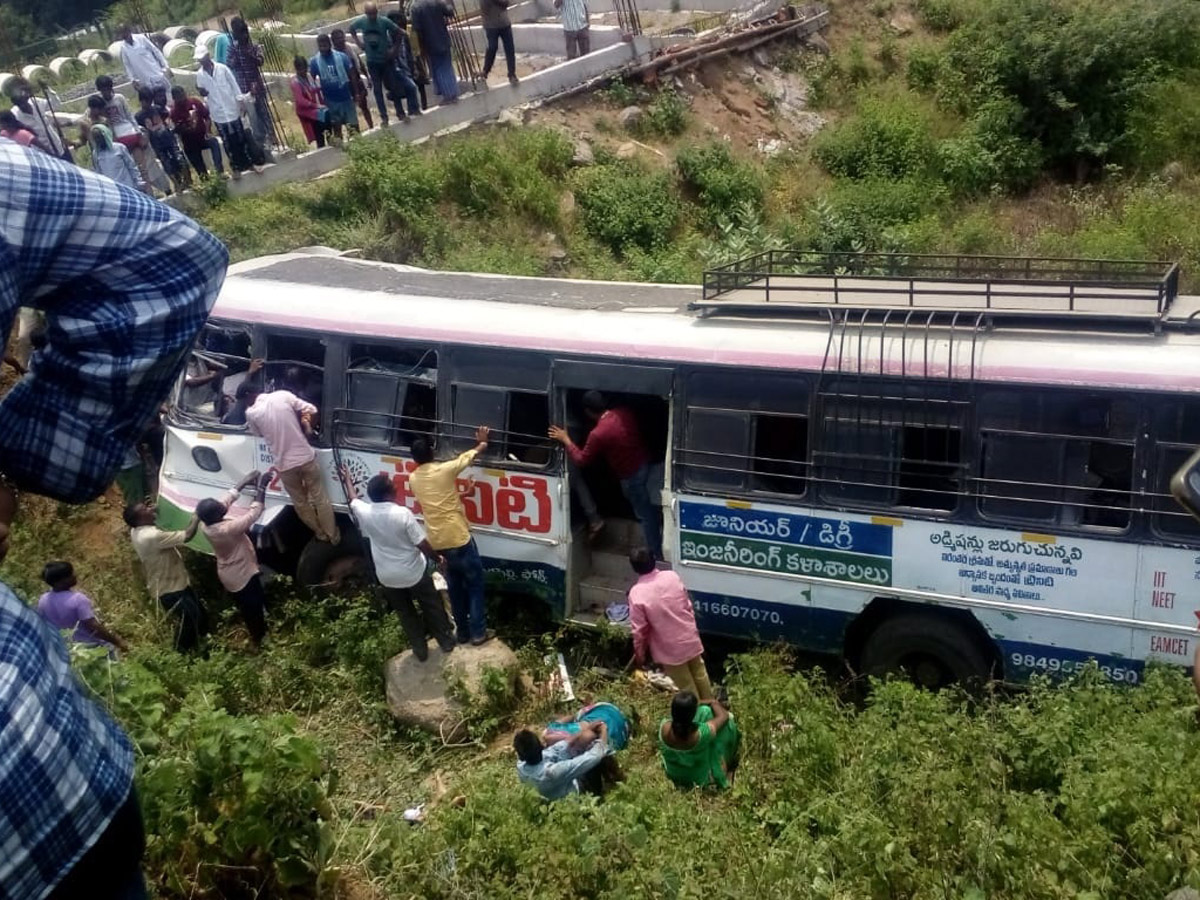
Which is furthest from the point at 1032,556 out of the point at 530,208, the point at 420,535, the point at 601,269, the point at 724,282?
the point at 530,208

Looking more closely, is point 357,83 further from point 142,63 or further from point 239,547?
point 239,547

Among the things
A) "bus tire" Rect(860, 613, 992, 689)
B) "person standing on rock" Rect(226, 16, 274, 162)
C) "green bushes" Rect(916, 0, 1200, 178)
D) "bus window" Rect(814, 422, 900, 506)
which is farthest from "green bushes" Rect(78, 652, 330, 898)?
"green bushes" Rect(916, 0, 1200, 178)

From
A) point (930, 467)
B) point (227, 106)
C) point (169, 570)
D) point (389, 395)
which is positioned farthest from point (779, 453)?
point (227, 106)

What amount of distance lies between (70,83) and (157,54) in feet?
39.9

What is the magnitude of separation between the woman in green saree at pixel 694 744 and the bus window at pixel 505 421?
2.20m

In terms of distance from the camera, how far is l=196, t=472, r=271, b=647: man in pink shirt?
298 inches

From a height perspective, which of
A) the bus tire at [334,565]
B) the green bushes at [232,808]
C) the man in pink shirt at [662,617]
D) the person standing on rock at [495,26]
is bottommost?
the bus tire at [334,565]

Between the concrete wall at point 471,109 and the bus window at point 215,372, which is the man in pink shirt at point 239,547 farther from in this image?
the concrete wall at point 471,109

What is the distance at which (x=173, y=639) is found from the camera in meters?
7.95

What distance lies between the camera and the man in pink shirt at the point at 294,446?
24.9 ft

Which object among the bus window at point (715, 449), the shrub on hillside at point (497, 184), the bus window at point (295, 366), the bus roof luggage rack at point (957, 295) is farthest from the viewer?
the shrub on hillside at point (497, 184)

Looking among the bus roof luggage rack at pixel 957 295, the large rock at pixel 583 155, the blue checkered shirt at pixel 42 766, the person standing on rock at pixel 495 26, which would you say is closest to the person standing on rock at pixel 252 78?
the person standing on rock at pixel 495 26

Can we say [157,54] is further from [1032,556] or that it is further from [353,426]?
[1032,556]

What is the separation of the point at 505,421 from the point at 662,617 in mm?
1838
